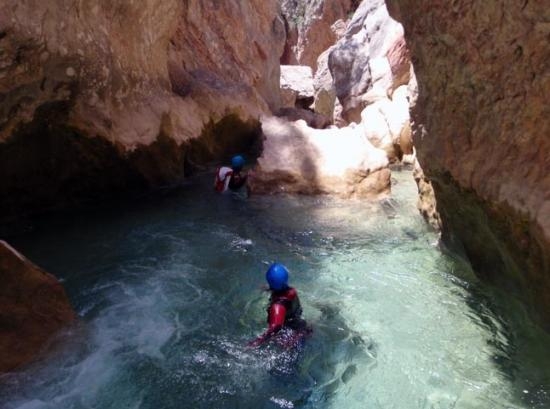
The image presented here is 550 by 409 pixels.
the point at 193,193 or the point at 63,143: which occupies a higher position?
the point at 63,143

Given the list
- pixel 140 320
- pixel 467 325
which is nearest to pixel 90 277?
pixel 140 320

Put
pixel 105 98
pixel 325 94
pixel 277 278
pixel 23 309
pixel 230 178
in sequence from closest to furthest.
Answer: pixel 23 309 < pixel 277 278 < pixel 105 98 < pixel 230 178 < pixel 325 94

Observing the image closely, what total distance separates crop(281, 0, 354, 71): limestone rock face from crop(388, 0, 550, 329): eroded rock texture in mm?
22997

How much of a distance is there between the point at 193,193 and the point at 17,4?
13.7 feet

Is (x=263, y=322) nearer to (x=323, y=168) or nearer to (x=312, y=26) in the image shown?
(x=323, y=168)

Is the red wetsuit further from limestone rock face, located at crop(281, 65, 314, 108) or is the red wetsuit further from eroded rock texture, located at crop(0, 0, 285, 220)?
limestone rock face, located at crop(281, 65, 314, 108)

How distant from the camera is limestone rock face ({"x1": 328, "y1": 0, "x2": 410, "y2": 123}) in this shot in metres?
14.9

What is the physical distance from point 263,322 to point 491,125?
272 cm

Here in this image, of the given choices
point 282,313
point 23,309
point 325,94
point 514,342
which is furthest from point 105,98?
point 325,94

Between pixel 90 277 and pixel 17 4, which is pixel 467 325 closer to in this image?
pixel 90 277

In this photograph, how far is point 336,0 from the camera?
27.3 m

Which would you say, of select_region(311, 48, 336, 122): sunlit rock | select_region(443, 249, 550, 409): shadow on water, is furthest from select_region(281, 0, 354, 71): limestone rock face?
select_region(443, 249, 550, 409): shadow on water

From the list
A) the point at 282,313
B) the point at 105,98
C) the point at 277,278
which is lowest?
the point at 282,313

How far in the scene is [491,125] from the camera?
447cm
